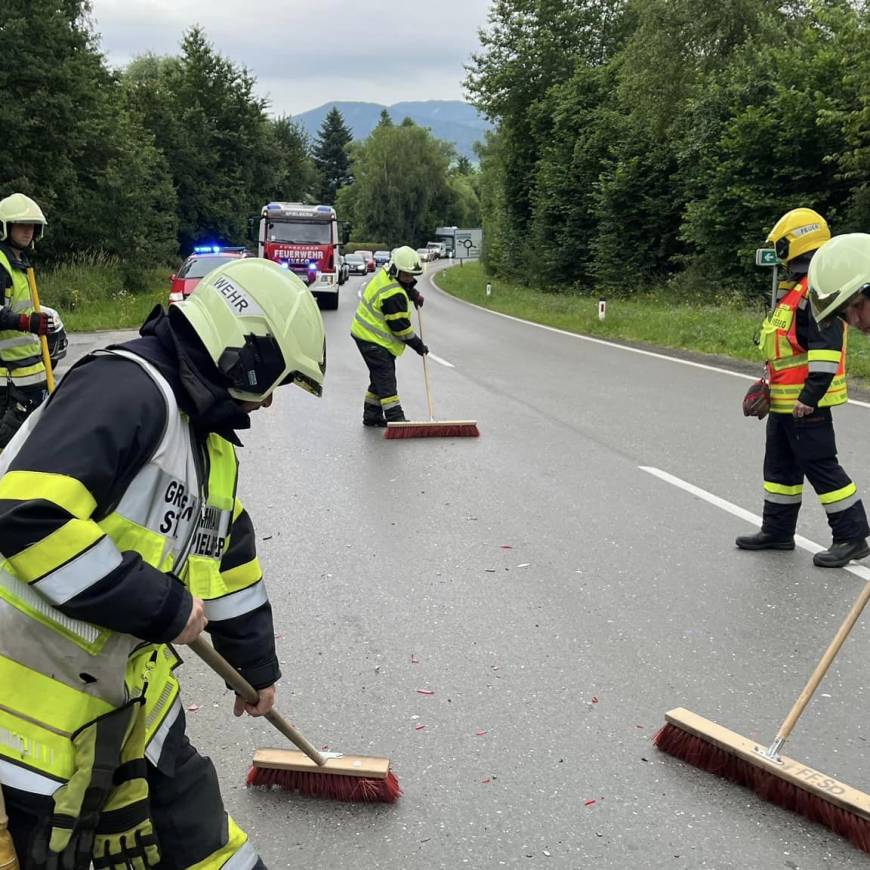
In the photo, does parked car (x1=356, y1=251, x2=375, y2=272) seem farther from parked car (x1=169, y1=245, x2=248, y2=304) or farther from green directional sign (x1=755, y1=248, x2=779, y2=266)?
green directional sign (x1=755, y1=248, x2=779, y2=266)

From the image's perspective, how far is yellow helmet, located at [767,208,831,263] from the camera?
495 cm

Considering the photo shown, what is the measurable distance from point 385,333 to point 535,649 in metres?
5.44

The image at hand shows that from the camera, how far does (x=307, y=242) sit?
2433 cm

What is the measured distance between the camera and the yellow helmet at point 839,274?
309cm

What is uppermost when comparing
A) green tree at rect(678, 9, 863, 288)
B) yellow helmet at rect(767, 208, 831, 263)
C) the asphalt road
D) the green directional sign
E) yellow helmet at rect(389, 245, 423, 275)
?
green tree at rect(678, 9, 863, 288)

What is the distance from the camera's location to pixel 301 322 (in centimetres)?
198

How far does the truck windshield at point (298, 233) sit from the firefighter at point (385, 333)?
52.6ft

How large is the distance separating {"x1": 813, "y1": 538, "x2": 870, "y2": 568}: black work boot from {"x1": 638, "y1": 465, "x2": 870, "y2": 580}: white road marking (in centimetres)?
5

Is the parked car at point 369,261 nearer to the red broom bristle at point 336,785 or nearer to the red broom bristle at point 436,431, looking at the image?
the red broom bristle at point 436,431

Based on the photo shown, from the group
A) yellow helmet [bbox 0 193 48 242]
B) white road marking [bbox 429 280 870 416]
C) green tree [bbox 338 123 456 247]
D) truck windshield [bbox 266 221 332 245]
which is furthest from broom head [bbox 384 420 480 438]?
green tree [bbox 338 123 456 247]

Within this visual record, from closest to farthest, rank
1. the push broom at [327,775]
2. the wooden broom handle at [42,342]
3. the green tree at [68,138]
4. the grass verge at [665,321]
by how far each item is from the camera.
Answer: the push broom at [327,775]
the wooden broom handle at [42,342]
the grass verge at [665,321]
the green tree at [68,138]

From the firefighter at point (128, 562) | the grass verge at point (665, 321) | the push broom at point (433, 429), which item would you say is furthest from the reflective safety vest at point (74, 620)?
the grass verge at point (665, 321)

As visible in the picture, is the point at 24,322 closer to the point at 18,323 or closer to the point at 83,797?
the point at 18,323


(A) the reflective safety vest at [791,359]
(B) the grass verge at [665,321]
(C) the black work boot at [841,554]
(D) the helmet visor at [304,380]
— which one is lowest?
(C) the black work boot at [841,554]
